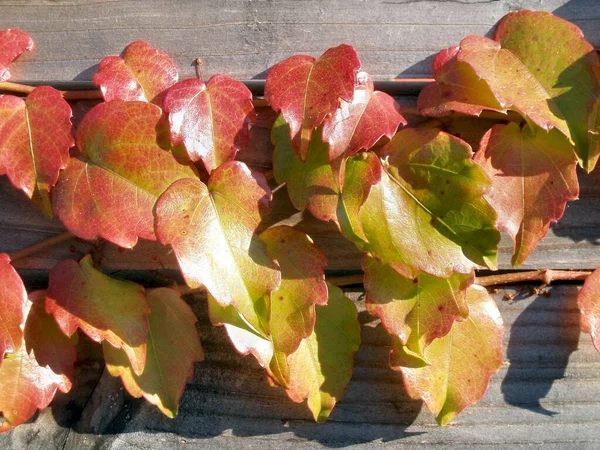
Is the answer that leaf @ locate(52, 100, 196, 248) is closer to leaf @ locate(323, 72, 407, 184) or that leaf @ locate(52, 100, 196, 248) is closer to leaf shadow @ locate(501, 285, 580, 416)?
leaf @ locate(323, 72, 407, 184)

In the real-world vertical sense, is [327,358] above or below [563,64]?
below

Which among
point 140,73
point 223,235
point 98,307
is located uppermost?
point 140,73

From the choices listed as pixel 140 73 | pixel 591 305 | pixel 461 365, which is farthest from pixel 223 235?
pixel 591 305

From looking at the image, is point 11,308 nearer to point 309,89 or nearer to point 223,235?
point 223,235

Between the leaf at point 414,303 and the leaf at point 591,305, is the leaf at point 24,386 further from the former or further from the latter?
the leaf at point 591,305

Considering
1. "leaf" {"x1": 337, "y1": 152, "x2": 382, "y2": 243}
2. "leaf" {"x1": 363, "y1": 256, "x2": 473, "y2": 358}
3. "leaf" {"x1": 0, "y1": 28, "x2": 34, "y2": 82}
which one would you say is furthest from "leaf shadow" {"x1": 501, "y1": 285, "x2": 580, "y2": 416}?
"leaf" {"x1": 0, "y1": 28, "x2": 34, "y2": 82}

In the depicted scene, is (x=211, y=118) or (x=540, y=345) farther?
(x=540, y=345)
